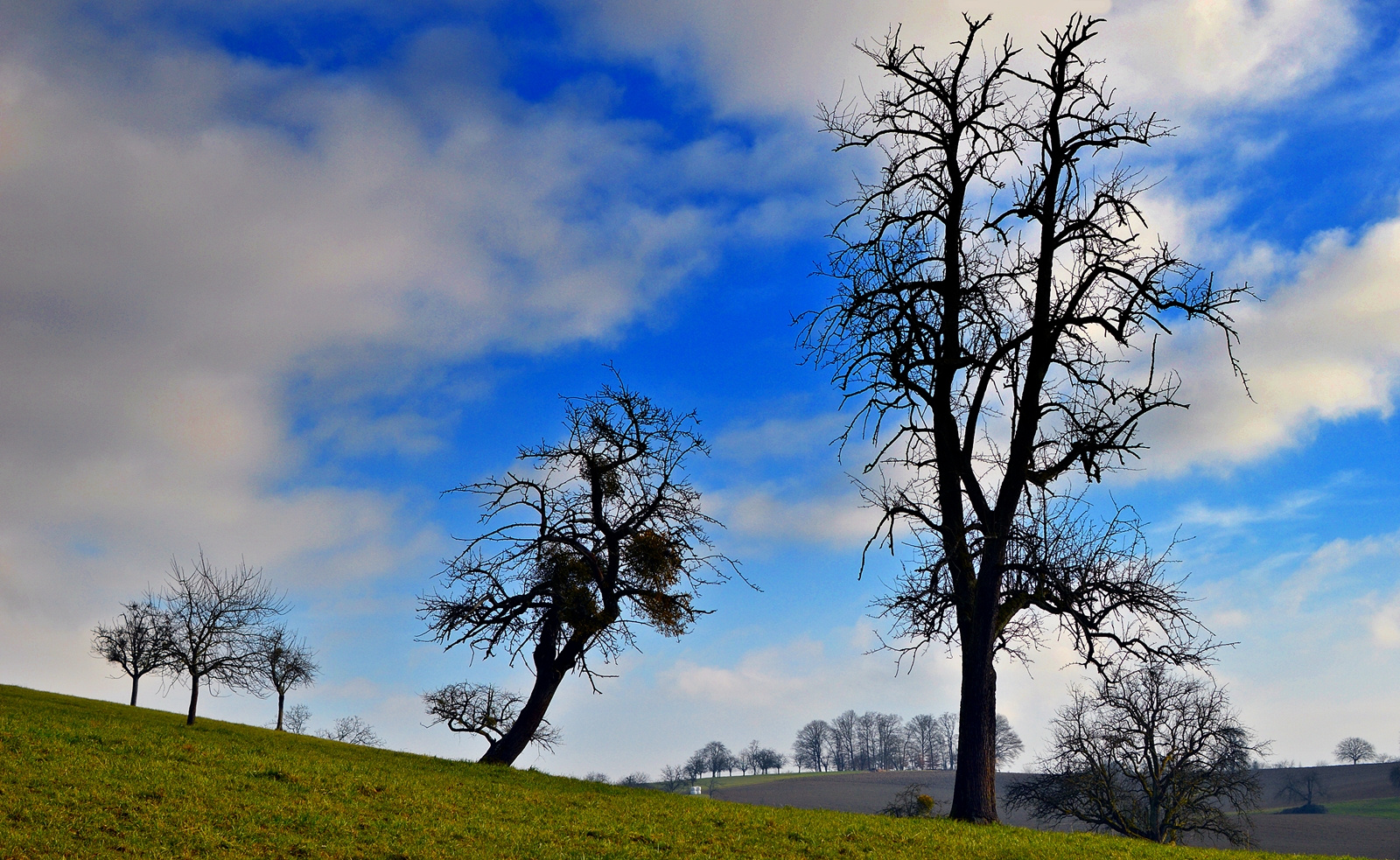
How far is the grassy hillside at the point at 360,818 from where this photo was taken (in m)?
11.9

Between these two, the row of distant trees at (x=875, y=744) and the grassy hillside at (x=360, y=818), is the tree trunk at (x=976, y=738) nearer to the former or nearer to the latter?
the grassy hillside at (x=360, y=818)

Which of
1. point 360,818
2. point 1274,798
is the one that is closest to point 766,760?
point 1274,798

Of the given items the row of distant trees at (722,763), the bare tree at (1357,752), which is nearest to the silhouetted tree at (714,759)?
the row of distant trees at (722,763)

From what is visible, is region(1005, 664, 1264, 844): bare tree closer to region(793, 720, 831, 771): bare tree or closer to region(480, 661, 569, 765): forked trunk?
region(480, 661, 569, 765): forked trunk

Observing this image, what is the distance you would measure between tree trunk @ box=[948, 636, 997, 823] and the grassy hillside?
1385 mm

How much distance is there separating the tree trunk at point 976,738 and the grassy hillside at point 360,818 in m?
1.38

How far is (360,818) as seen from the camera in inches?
538

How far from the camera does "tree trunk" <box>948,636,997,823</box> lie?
62.1 feet

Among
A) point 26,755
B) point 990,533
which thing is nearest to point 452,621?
point 26,755

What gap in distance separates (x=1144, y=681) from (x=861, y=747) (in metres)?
119

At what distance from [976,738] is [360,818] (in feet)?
41.1

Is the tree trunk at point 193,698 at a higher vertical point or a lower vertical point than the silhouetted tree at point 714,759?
higher

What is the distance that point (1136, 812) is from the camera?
4325 centimetres

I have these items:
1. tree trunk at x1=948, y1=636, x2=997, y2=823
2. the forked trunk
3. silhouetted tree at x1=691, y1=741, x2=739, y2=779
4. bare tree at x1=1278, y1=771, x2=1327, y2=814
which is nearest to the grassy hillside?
tree trunk at x1=948, y1=636, x2=997, y2=823
